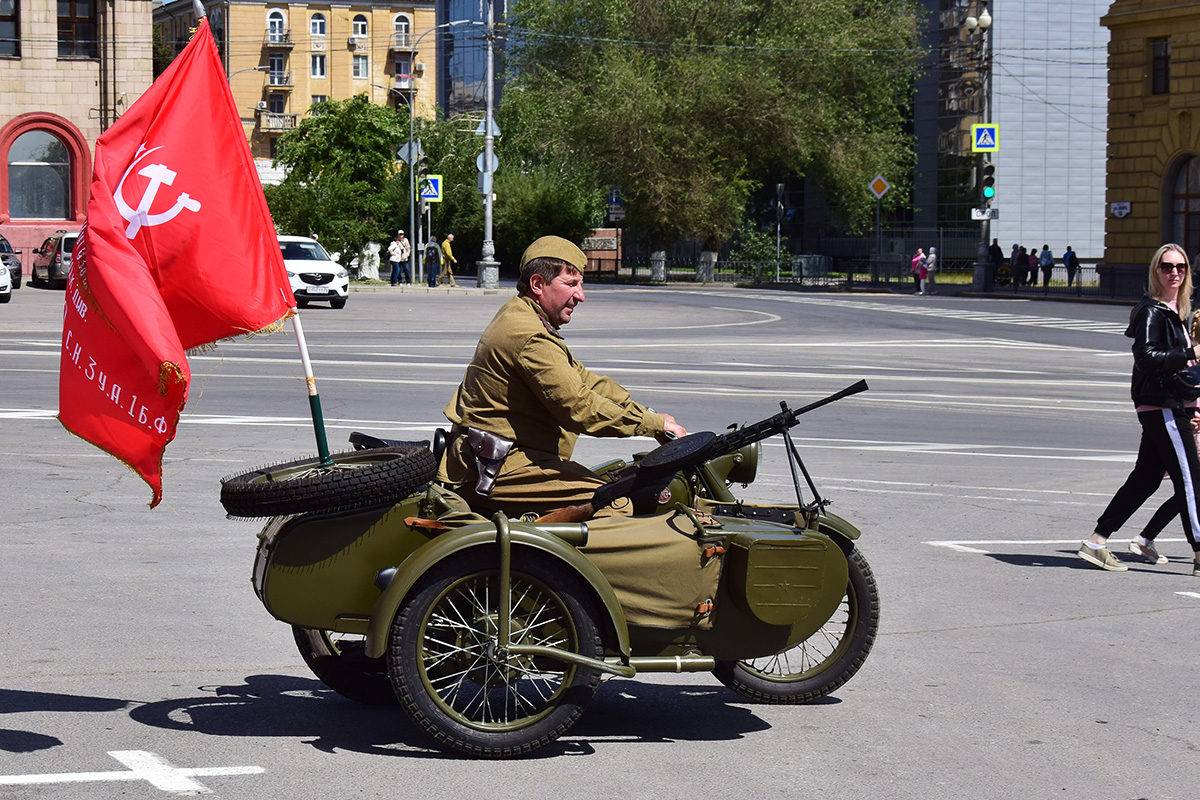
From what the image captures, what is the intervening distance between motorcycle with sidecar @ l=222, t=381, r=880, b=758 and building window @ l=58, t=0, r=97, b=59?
52592mm

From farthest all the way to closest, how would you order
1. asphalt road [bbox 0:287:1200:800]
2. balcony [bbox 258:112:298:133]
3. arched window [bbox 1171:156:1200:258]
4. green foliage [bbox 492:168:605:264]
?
balcony [bbox 258:112:298:133] < green foliage [bbox 492:168:605:264] < arched window [bbox 1171:156:1200:258] < asphalt road [bbox 0:287:1200:800]

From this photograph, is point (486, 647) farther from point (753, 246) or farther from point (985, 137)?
point (753, 246)

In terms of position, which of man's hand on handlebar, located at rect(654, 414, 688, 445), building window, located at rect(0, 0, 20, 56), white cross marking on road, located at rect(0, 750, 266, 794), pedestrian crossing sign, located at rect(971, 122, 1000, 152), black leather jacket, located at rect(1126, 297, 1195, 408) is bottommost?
white cross marking on road, located at rect(0, 750, 266, 794)

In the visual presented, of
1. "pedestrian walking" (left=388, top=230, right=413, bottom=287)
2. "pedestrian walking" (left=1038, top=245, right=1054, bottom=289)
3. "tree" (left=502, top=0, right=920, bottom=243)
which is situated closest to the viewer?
"pedestrian walking" (left=388, top=230, right=413, bottom=287)

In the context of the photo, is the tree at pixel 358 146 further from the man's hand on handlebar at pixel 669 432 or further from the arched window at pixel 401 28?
the man's hand on handlebar at pixel 669 432

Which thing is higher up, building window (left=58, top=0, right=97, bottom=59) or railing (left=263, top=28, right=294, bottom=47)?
railing (left=263, top=28, right=294, bottom=47)

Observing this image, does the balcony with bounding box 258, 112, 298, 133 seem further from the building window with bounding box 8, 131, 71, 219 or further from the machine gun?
the machine gun

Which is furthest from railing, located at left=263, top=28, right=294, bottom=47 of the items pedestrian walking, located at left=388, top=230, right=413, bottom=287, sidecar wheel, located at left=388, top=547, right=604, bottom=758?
sidecar wheel, located at left=388, top=547, right=604, bottom=758

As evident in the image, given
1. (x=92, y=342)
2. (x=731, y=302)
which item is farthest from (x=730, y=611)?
(x=731, y=302)

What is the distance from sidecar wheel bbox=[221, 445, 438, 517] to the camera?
15.9ft

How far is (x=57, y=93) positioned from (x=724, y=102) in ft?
78.0

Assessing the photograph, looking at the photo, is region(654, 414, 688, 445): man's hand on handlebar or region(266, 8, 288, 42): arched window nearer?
region(654, 414, 688, 445): man's hand on handlebar

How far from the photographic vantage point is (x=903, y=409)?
52.8ft

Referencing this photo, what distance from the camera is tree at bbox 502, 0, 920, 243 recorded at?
5722 centimetres
